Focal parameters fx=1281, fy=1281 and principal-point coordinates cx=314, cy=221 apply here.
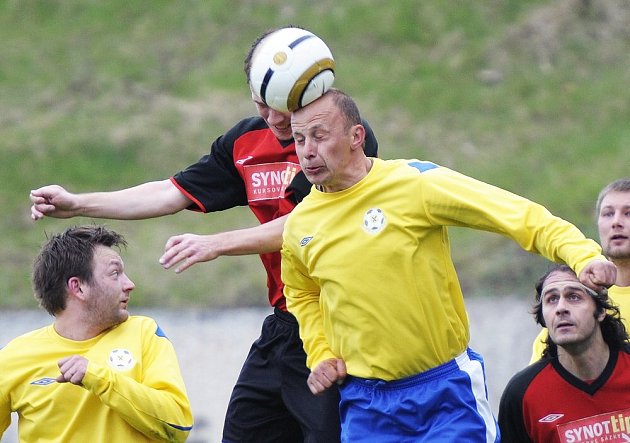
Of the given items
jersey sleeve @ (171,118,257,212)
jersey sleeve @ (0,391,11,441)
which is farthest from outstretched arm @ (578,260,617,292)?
jersey sleeve @ (0,391,11,441)

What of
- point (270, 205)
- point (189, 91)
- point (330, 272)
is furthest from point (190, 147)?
point (330, 272)

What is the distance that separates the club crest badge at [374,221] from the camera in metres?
5.30

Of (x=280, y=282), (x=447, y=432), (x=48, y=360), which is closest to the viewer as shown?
(x=447, y=432)

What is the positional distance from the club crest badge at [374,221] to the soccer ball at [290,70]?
0.58 m

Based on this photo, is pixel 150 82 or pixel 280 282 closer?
pixel 280 282

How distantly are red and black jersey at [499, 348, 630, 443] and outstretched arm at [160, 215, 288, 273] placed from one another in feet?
4.45

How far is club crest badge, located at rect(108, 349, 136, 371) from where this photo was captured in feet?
18.7

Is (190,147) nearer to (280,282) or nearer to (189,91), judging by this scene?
(189,91)

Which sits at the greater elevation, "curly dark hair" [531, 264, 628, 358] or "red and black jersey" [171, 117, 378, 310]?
"red and black jersey" [171, 117, 378, 310]

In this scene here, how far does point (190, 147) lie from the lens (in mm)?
14695

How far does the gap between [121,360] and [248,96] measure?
9.49 metres

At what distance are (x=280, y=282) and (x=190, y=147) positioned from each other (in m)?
8.63

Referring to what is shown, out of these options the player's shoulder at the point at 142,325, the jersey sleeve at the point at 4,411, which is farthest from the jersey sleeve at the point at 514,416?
the jersey sleeve at the point at 4,411

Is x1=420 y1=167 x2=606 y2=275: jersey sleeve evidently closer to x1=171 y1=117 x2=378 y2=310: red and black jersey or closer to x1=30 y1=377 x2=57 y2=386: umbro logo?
x1=171 y1=117 x2=378 y2=310: red and black jersey
